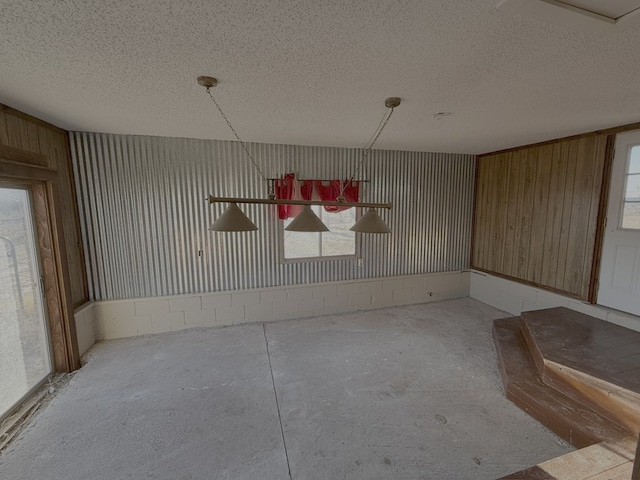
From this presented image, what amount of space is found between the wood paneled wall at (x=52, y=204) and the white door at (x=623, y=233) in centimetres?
635

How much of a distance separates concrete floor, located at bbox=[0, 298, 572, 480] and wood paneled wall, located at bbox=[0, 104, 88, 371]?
1.66 ft

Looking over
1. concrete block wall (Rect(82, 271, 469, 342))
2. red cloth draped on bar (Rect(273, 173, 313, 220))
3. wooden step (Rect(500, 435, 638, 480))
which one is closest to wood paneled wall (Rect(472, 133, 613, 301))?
concrete block wall (Rect(82, 271, 469, 342))

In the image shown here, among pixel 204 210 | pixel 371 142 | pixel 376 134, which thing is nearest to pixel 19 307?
pixel 204 210

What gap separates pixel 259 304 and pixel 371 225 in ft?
8.65

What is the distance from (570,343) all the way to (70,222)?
5761 millimetres

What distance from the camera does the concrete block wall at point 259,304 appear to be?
3834 mm

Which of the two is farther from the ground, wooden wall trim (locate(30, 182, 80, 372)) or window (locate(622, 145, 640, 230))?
window (locate(622, 145, 640, 230))

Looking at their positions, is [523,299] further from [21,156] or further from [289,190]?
[21,156]

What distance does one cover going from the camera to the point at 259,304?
4.36 meters

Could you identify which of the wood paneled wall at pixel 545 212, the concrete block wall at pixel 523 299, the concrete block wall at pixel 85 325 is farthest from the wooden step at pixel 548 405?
the concrete block wall at pixel 85 325

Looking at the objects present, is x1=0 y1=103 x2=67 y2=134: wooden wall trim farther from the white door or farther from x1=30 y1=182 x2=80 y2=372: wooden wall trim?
the white door

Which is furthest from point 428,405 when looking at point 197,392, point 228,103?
point 228,103

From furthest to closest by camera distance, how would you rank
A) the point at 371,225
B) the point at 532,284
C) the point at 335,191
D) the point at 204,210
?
the point at 335,191, the point at 532,284, the point at 204,210, the point at 371,225

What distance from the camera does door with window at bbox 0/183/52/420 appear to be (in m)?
2.49
